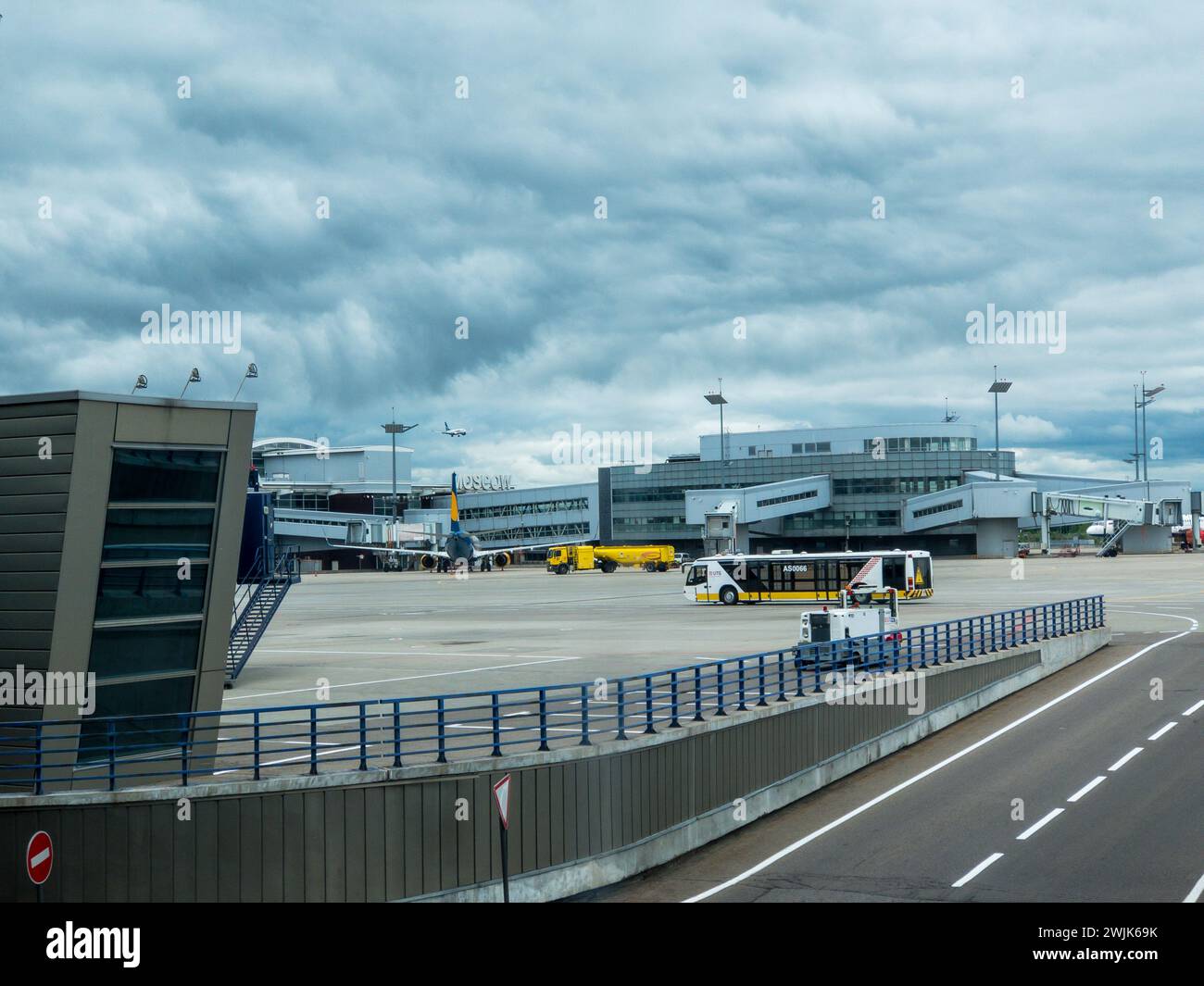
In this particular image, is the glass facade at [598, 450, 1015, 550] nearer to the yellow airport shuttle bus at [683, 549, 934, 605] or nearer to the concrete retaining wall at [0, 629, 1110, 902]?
the yellow airport shuttle bus at [683, 549, 934, 605]

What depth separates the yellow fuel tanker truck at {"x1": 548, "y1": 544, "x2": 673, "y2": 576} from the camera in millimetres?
130375

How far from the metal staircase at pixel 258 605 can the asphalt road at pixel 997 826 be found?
62.4 feet

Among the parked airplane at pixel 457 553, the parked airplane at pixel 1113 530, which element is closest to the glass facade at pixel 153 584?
the parked airplane at pixel 457 553

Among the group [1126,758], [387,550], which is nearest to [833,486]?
[387,550]

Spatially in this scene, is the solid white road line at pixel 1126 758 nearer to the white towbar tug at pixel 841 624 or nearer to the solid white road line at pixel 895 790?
the solid white road line at pixel 895 790

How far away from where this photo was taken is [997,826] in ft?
65.1

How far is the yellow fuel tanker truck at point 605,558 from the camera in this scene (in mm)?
130375

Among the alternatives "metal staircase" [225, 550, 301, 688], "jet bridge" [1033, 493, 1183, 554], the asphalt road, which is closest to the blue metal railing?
the asphalt road

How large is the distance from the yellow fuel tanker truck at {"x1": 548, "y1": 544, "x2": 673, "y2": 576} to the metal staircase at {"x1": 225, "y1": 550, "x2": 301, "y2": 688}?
90.2m

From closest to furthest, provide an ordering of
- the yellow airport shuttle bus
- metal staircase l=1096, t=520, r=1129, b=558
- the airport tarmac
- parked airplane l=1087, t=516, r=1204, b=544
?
the airport tarmac, the yellow airport shuttle bus, metal staircase l=1096, t=520, r=1129, b=558, parked airplane l=1087, t=516, r=1204, b=544

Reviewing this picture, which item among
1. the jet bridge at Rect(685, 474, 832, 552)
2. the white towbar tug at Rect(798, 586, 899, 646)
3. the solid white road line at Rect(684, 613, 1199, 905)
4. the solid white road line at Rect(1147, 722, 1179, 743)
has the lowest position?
the solid white road line at Rect(684, 613, 1199, 905)

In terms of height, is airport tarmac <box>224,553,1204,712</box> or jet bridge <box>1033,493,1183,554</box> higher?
jet bridge <box>1033,493,1183,554</box>

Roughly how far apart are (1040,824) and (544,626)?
35133 millimetres
